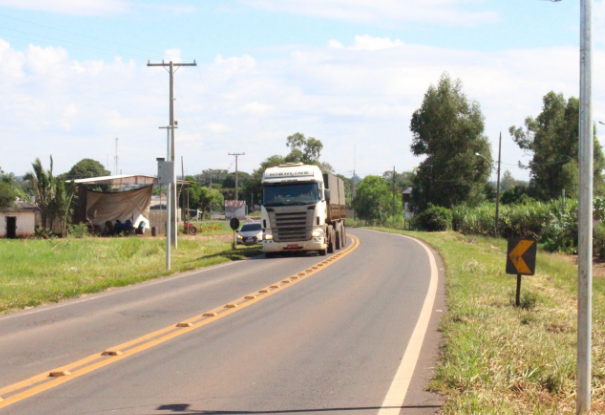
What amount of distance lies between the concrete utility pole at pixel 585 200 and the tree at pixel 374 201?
88.3m

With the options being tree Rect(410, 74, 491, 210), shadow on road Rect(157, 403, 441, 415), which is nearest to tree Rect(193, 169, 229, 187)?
tree Rect(410, 74, 491, 210)

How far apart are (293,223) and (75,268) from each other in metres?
8.23

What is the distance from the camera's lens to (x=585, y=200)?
535 cm

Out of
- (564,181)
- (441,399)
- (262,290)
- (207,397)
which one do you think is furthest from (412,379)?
(564,181)

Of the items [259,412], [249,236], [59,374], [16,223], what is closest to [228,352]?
[59,374]

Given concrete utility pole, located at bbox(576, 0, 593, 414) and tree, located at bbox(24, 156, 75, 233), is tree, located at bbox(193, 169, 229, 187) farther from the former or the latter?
concrete utility pole, located at bbox(576, 0, 593, 414)

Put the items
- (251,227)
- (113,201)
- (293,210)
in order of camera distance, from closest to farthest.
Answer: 1. (293,210)
2. (251,227)
3. (113,201)

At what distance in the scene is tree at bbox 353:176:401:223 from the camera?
312 ft

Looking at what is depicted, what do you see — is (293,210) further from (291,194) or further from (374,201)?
(374,201)

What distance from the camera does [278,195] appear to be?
81.4ft

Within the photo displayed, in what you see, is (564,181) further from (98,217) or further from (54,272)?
(54,272)

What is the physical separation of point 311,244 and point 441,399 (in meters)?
18.6

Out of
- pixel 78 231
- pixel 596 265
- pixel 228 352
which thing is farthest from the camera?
pixel 78 231

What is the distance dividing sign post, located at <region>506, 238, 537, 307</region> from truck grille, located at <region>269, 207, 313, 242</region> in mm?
13473
